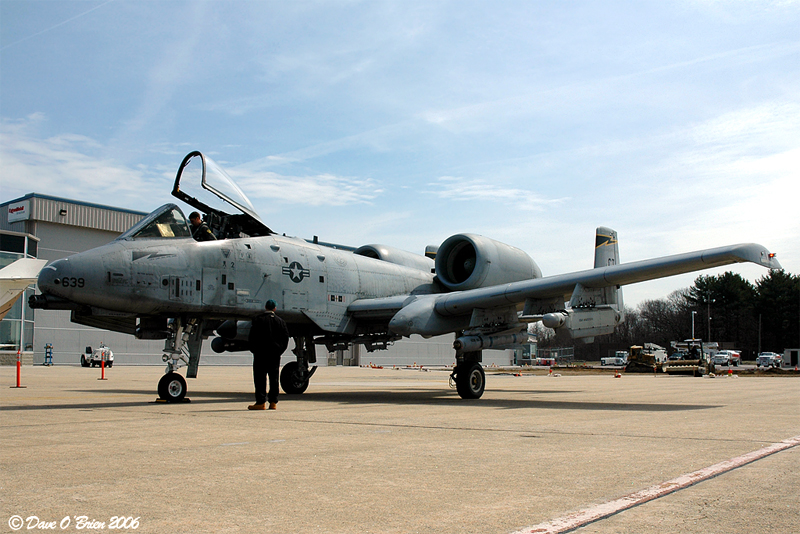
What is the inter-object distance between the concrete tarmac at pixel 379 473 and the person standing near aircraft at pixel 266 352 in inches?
50.2

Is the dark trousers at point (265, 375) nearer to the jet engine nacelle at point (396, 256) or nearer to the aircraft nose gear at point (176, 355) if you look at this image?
the aircraft nose gear at point (176, 355)

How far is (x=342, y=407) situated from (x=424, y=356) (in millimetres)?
52443

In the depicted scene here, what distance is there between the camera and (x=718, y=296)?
9912 centimetres

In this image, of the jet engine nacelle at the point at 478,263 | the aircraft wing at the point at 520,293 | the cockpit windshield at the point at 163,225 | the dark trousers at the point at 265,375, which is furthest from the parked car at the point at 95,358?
the dark trousers at the point at 265,375

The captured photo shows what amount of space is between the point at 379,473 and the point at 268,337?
5.77 metres

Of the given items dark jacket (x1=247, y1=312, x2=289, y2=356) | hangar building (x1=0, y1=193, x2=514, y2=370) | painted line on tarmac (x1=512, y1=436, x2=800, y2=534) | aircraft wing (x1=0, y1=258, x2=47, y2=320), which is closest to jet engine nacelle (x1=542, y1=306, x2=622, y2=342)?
dark jacket (x1=247, y1=312, x2=289, y2=356)

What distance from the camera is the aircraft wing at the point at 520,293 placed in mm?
11312

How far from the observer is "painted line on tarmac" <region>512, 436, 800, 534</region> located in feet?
10.3

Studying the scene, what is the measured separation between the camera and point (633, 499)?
12.3 feet

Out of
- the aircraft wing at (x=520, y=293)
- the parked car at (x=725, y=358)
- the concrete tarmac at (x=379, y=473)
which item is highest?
the aircraft wing at (x=520, y=293)

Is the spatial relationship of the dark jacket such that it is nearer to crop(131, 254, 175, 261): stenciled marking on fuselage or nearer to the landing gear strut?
crop(131, 254, 175, 261): stenciled marking on fuselage

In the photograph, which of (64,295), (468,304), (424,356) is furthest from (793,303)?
(64,295)

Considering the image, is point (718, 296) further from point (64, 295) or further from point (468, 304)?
point (64, 295)

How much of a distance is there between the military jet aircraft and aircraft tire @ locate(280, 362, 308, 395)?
31mm
